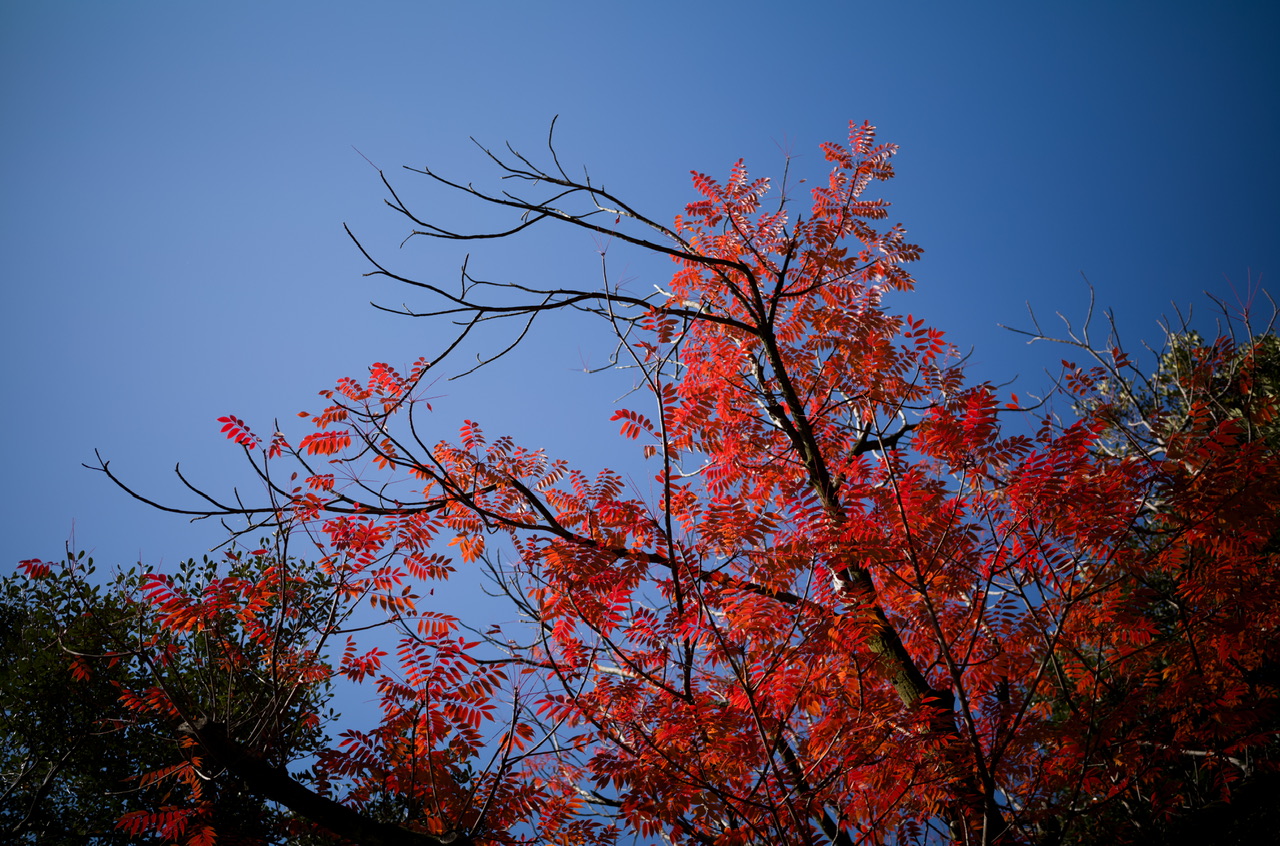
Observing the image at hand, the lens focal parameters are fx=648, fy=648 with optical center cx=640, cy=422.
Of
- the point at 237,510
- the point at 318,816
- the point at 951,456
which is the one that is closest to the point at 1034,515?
the point at 951,456

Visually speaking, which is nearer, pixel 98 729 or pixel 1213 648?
pixel 1213 648

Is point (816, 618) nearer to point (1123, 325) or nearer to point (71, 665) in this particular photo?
point (71, 665)

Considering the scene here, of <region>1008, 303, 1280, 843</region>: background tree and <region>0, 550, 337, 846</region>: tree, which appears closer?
<region>1008, 303, 1280, 843</region>: background tree

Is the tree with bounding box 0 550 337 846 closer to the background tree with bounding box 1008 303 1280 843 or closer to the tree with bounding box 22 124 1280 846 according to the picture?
the tree with bounding box 22 124 1280 846

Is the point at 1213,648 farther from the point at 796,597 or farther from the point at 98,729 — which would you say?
the point at 98,729

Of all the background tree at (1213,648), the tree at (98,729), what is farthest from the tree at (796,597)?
the tree at (98,729)

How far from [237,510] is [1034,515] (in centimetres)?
489

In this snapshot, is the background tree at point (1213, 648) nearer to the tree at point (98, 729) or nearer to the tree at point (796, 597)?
the tree at point (796, 597)

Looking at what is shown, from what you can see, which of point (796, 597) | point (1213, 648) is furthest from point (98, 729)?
point (1213, 648)

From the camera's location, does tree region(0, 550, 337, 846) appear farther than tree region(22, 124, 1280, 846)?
Yes

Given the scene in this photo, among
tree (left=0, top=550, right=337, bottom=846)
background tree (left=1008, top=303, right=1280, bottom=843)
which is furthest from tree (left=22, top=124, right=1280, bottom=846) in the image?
tree (left=0, top=550, right=337, bottom=846)

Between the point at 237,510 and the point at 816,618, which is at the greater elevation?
the point at 237,510

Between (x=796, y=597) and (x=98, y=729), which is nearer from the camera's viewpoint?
(x=796, y=597)

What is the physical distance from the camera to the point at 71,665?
838 centimetres
